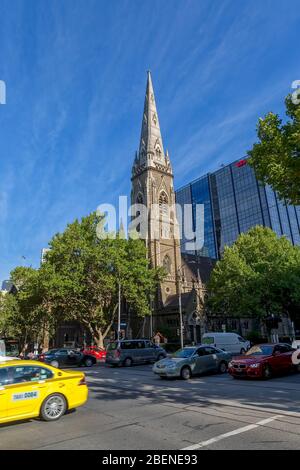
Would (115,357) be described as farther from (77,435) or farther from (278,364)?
(77,435)

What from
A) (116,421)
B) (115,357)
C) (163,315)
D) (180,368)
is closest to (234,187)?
(163,315)

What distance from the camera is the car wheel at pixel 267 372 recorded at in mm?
14429

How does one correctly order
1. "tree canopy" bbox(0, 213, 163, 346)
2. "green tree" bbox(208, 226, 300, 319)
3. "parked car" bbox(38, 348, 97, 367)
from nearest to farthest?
"parked car" bbox(38, 348, 97, 367), "green tree" bbox(208, 226, 300, 319), "tree canopy" bbox(0, 213, 163, 346)

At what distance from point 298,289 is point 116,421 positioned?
31989 millimetres

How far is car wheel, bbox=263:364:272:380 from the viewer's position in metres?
14.4

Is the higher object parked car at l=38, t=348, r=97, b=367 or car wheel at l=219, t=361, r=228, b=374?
parked car at l=38, t=348, r=97, b=367

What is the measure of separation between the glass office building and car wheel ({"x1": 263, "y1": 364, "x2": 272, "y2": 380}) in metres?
81.8

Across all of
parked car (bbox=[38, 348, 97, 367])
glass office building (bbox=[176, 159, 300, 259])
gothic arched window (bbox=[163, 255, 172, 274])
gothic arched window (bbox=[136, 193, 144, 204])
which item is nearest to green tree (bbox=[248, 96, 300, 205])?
parked car (bbox=[38, 348, 97, 367])

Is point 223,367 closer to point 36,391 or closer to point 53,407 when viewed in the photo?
point 53,407

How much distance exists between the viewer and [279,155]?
13.6 metres

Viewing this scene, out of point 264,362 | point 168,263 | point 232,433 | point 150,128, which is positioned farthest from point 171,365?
point 150,128

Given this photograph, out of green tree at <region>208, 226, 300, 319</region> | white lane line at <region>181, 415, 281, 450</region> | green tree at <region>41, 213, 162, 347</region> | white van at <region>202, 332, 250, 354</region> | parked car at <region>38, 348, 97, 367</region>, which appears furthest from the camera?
green tree at <region>41, 213, 162, 347</region>

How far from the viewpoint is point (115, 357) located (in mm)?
23922

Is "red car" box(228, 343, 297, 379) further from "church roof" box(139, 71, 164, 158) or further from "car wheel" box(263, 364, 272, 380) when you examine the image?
"church roof" box(139, 71, 164, 158)
